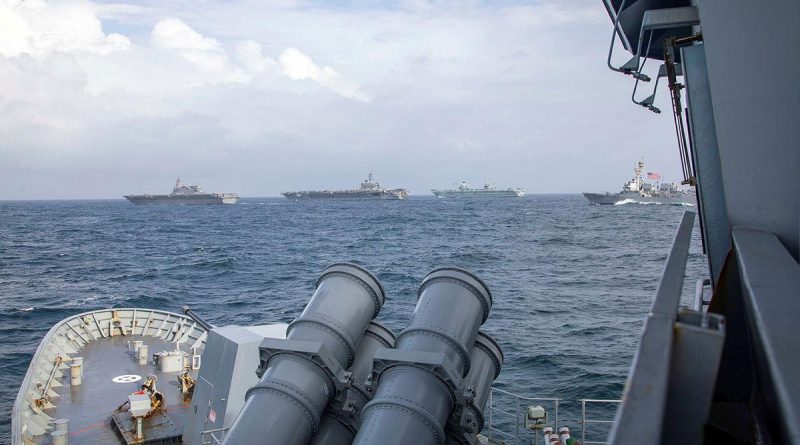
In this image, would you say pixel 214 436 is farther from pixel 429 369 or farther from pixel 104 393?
pixel 104 393

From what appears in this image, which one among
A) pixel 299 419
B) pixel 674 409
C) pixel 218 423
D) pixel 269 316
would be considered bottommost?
pixel 269 316

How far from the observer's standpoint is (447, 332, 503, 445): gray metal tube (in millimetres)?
7039

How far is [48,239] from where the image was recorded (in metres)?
78.4

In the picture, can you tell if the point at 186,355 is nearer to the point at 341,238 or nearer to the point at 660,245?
the point at 660,245

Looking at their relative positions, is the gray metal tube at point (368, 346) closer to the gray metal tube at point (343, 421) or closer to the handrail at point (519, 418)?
the gray metal tube at point (343, 421)

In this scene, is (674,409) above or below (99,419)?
above

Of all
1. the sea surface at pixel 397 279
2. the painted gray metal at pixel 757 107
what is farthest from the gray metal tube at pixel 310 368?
the sea surface at pixel 397 279

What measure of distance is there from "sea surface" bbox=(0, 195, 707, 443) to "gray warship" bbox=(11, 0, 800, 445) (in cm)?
899

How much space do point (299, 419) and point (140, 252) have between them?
2407 inches

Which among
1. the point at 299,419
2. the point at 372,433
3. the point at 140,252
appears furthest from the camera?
the point at 140,252

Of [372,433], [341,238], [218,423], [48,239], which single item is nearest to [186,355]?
[218,423]

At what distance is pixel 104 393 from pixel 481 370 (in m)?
10.1

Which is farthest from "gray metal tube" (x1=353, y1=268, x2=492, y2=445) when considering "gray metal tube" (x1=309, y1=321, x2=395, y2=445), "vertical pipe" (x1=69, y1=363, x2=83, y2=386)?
"vertical pipe" (x1=69, y1=363, x2=83, y2=386)

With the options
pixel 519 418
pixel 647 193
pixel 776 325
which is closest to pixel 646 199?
pixel 647 193
